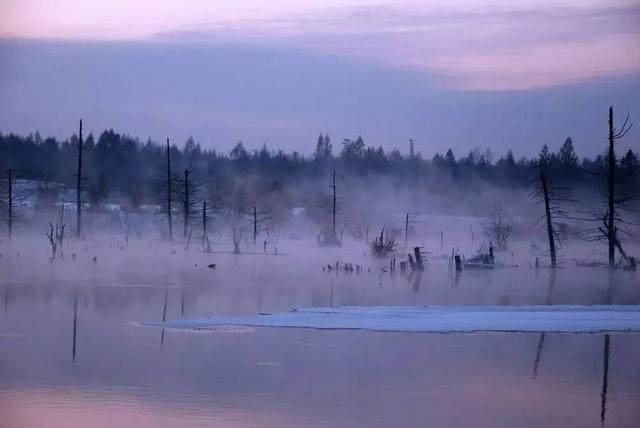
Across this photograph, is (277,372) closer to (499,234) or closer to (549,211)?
(549,211)

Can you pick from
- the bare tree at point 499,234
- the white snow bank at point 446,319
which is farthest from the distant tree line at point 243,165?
the white snow bank at point 446,319

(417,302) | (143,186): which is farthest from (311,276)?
(143,186)

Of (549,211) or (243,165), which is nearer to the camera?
(549,211)

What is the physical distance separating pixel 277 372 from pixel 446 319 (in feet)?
27.2

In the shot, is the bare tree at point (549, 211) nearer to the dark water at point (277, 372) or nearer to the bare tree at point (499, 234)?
the bare tree at point (499, 234)

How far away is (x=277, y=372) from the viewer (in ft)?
56.6

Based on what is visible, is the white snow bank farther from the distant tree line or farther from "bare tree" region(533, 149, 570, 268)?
the distant tree line

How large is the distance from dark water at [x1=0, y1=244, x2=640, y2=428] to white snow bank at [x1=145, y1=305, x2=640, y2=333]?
0.87 metres

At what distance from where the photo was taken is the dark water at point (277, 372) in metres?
14.3

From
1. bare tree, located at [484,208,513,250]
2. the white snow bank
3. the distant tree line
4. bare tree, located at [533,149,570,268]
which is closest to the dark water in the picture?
the white snow bank

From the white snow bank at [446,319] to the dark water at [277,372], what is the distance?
0.87 meters

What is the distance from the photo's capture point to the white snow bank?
2358 centimetres

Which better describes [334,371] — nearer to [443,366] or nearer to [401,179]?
[443,366]

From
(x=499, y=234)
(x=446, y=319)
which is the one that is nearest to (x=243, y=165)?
(x=499, y=234)
